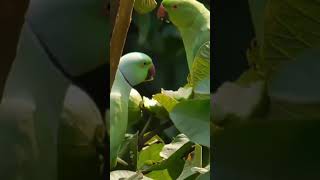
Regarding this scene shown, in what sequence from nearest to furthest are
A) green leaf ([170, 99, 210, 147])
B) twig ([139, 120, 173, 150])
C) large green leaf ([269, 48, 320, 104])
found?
large green leaf ([269, 48, 320, 104])
green leaf ([170, 99, 210, 147])
twig ([139, 120, 173, 150])

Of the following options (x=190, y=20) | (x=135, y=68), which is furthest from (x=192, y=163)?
(x=190, y=20)

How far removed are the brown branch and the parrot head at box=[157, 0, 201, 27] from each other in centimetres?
35

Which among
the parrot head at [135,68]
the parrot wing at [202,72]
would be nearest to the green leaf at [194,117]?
the parrot wing at [202,72]

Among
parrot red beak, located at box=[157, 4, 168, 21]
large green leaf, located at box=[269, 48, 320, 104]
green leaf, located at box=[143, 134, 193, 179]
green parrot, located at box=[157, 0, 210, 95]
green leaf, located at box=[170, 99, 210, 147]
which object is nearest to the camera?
large green leaf, located at box=[269, 48, 320, 104]

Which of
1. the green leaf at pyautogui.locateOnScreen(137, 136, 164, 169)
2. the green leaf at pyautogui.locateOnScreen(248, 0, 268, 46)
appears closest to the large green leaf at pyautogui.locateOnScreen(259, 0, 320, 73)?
the green leaf at pyautogui.locateOnScreen(248, 0, 268, 46)

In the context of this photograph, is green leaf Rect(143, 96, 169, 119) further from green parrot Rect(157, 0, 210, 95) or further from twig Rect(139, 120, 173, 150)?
green parrot Rect(157, 0, 210, 95)

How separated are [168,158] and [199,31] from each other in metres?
0.38

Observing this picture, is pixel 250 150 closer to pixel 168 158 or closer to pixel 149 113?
pixel 168 158

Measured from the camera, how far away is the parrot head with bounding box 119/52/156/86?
0.84 metres

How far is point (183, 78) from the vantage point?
3.99ft

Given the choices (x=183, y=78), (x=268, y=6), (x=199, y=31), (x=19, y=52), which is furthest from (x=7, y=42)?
(x=183, y=78)

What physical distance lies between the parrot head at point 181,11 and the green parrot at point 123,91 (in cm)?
13

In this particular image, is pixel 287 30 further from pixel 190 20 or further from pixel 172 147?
pixel 190 20

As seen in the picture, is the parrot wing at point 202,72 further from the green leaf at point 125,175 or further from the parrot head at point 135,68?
the parrot head at point 135,68
